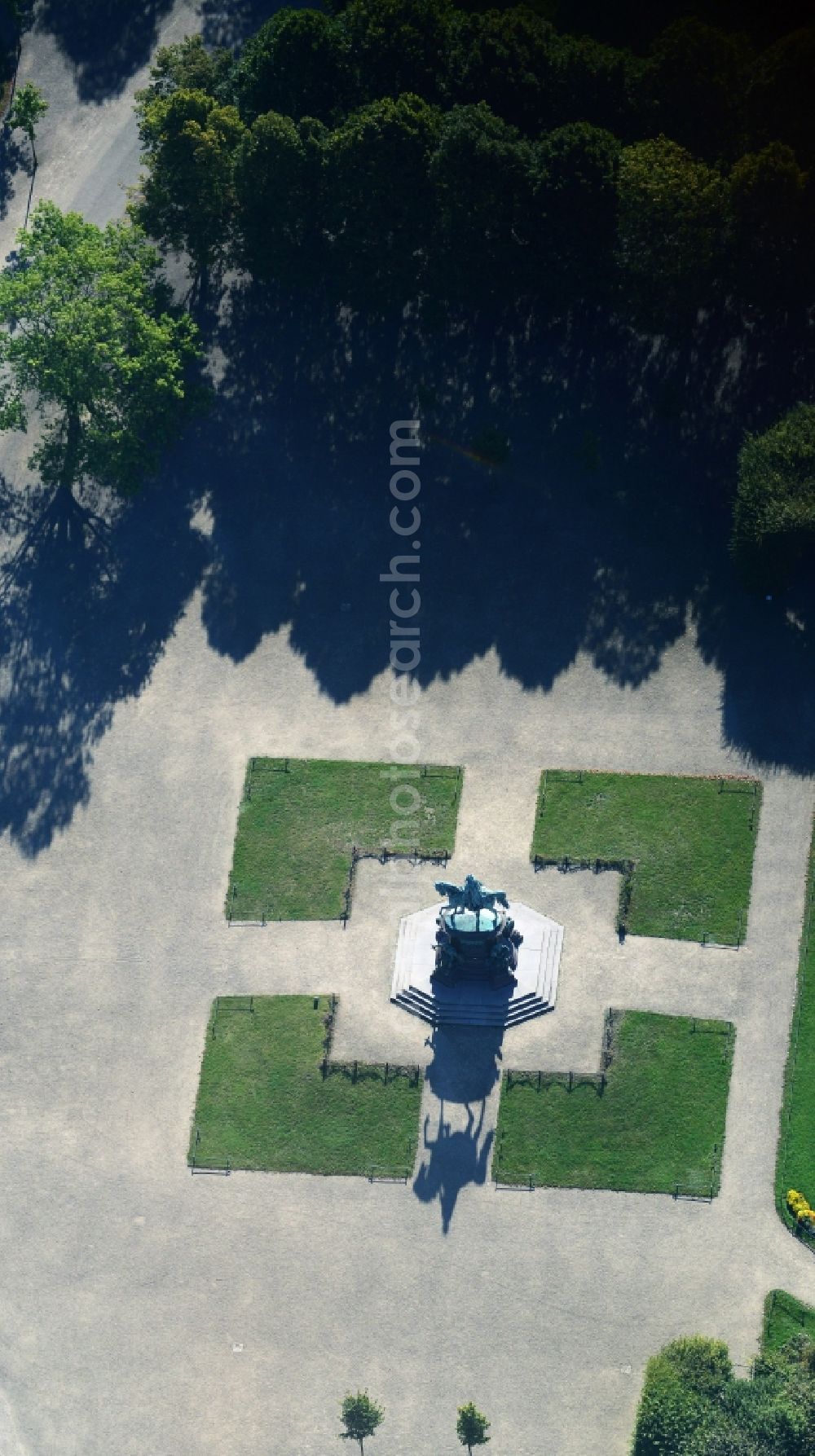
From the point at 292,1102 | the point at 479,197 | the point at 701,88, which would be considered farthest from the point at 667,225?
the point at 292,1102

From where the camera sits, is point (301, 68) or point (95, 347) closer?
point (95, 347)

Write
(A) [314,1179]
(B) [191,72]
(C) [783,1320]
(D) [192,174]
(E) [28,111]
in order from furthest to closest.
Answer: (E) [28,111] → (B) [191,72] → (D) [192,174] → (A) [314,1179] → (C) [783,1320]

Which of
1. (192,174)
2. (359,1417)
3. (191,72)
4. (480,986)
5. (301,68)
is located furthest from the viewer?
(191,72)

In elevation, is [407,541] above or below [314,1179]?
above

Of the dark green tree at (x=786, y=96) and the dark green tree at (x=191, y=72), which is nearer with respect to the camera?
the dark green tree at (x=786, y=96)

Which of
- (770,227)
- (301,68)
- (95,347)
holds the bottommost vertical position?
(770,227)

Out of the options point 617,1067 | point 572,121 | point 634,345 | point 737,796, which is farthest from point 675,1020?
point 572,121

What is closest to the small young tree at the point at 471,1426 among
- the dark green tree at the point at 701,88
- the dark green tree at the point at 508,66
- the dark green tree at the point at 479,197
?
the dark green tree at the point at 479,197

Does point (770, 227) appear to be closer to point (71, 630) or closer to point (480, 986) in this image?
point (480, 986)

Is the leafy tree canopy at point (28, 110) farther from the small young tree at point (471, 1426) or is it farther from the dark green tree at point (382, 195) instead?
the small young tree at point (471, 1426)
